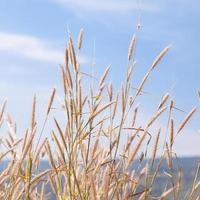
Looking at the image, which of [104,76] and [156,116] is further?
[104,76]

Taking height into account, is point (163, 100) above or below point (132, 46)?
below

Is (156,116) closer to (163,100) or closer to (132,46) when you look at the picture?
(163,100)

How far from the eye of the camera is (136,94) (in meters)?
2.60

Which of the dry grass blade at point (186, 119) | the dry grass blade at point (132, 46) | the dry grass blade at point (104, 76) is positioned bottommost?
the dry grass blade at point (186, 119)

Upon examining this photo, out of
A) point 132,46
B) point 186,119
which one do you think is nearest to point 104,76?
point 132,46

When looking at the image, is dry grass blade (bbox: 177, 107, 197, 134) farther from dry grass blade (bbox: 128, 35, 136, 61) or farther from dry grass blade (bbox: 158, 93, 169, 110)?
dry grass blade (bbox: 128, 35, 136, 61)

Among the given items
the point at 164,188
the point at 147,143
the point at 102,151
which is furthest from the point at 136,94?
the point at 164,188

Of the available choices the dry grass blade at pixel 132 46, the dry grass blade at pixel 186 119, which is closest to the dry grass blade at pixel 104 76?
the dry grass blade at pixel 132 46

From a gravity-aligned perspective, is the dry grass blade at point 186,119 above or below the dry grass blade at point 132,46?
below

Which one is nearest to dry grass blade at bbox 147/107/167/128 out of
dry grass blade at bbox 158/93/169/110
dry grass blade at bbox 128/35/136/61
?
dry grass blade at bbox 158/93/169/110

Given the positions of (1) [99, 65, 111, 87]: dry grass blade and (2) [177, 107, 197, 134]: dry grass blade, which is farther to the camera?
(1) [99, 65, 111, 87]: dry grass blade

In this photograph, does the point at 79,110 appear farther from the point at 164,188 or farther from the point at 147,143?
the point at 164,188

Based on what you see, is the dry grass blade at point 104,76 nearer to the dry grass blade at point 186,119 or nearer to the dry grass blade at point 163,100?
the dry grass blade at point 163,100

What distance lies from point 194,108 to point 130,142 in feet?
1.34
